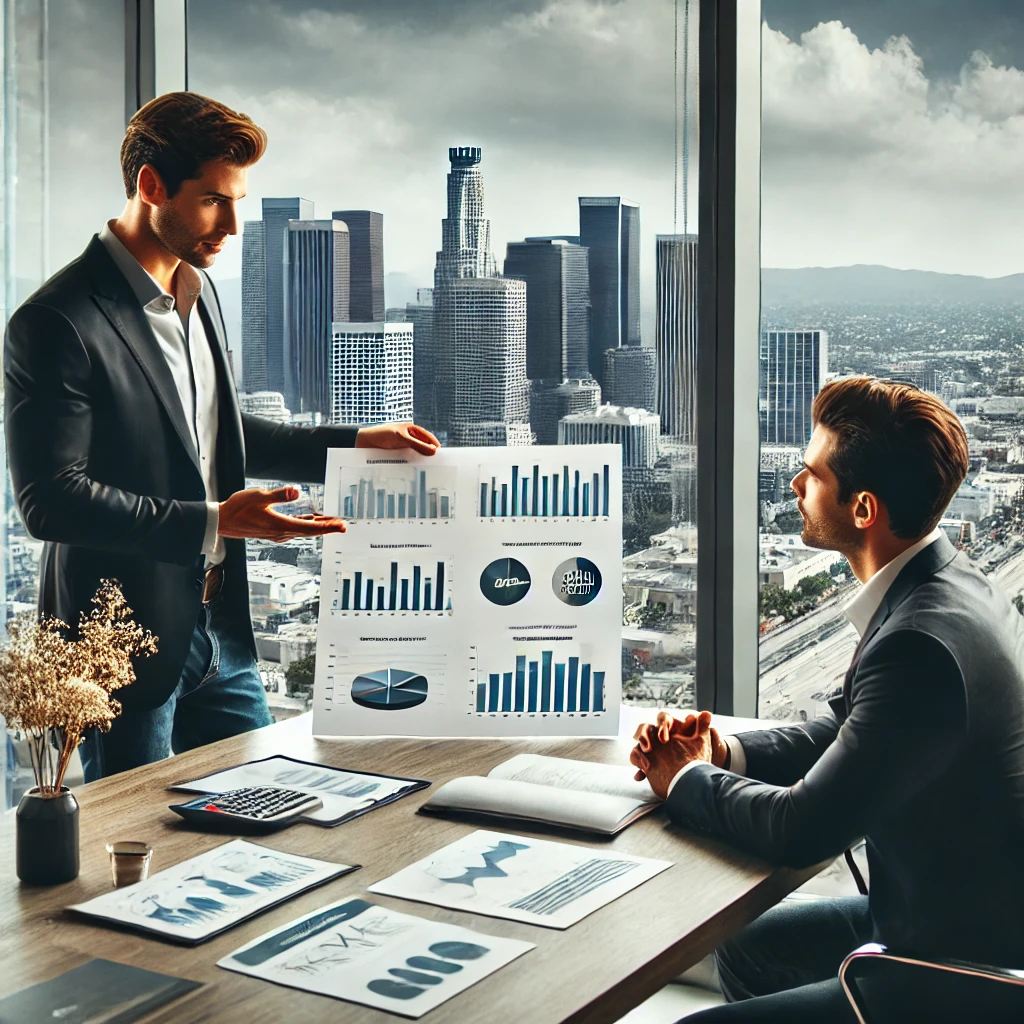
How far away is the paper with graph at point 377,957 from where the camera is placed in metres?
1.26

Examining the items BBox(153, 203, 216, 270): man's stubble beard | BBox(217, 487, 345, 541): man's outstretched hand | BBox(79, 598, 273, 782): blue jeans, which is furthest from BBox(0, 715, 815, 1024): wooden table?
BBox(153, 203, 216, 270): man's stubble beard

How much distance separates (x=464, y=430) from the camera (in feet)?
9.97

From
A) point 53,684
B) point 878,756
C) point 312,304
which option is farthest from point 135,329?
point 878,756

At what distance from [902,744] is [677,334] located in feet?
4.89

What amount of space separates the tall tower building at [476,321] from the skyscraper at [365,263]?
0.15 metres

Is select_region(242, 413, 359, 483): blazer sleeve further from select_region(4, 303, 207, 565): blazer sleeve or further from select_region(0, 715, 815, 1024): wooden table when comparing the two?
select_region(0, 715, 815, 1024): wooden table

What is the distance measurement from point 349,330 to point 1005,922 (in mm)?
2072

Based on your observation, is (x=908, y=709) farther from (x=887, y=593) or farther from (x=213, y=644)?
(x=213, y=644)

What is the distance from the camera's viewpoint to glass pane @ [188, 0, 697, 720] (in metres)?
2.88

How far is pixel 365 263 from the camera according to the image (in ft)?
10.1

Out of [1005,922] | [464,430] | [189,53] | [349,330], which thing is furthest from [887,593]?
[189,53]

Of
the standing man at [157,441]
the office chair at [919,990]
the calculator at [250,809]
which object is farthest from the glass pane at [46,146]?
the office chair at [919,990]

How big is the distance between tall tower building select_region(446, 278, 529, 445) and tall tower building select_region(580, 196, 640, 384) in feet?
0.64

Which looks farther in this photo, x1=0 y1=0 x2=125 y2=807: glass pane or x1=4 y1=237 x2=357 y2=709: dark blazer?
x1=0 y1=0 x2=125 y2=807: glass pane
